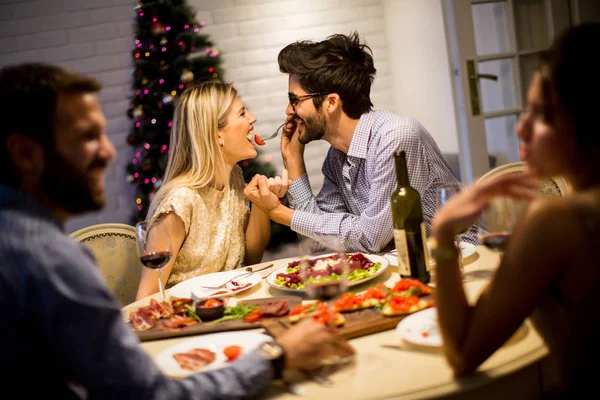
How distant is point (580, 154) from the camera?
0.94 meters

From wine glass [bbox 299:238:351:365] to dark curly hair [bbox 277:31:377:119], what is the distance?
159 cm

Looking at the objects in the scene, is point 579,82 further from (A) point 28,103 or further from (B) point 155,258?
(B) point 155,258

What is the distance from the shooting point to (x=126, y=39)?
4.88 meters

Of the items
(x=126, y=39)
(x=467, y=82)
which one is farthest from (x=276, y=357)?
(x=126, y=39)

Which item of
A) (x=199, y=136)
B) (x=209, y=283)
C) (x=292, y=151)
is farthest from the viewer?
(x=292, y=151)

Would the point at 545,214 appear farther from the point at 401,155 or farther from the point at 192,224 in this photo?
the point at 192,224

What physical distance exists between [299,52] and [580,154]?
207 cm

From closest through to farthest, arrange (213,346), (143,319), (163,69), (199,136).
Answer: (213,346), (143,319), (199,136), (163,69)

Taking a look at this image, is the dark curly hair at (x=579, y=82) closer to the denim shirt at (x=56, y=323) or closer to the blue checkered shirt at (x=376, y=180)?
the denim shirt at (x=56, y=323)

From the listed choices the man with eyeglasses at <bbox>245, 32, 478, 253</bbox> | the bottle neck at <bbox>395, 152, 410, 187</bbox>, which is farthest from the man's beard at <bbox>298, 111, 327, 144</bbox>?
the bottle neck at <bbox>395, 152, 410, 187</bbox>

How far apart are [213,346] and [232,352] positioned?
0.10 metres

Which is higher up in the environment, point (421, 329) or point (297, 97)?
point (297, 97)

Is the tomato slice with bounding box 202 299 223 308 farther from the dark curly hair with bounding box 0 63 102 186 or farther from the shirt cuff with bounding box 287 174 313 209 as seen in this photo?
the shirt cuff with bounding box 287 174 313 209

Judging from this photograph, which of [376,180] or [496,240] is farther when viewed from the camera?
[376,180]
